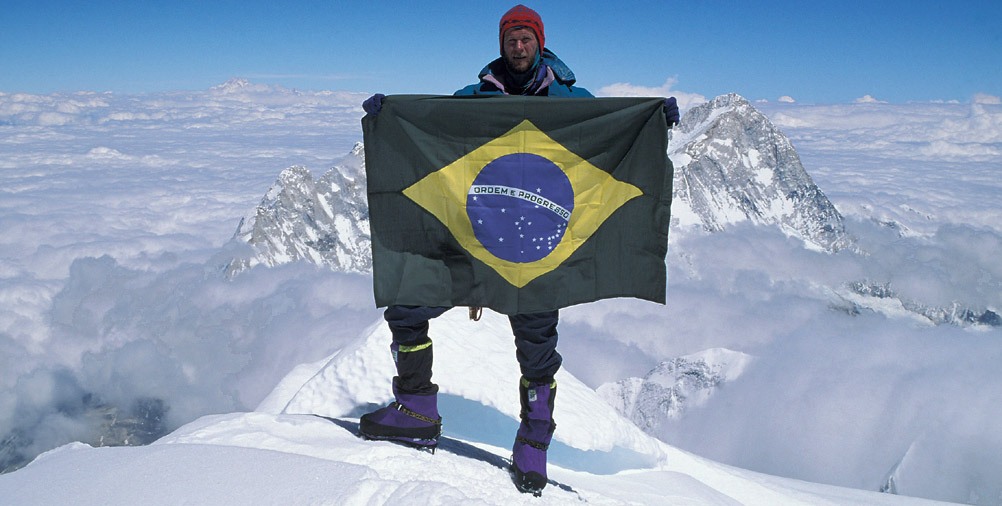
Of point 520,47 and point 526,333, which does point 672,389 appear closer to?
point 526,333

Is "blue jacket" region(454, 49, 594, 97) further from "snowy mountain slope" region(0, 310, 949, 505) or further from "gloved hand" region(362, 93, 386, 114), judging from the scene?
"snowy mountain slope" region(0, 310, 949, 505)

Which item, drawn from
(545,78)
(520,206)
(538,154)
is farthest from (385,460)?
(545,78)

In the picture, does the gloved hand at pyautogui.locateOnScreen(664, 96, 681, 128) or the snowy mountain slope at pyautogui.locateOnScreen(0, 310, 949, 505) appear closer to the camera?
the snowy mountain slope at pyautogui.locateOnScreen(0, 310, 949, 505)

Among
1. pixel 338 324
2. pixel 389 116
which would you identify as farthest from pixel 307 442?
pixel 338 324

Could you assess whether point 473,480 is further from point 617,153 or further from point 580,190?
point 617,153

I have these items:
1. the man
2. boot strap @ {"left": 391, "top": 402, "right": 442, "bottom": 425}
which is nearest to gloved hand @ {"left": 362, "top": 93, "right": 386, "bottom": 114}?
the man

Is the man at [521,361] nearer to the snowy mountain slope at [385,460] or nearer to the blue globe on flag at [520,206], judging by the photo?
the snowy mountain slope at [385,460]
